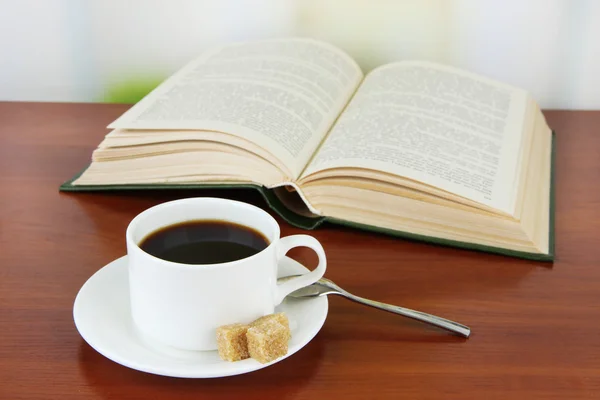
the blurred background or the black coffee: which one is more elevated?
the blurred background

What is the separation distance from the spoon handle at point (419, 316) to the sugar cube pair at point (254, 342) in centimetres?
10

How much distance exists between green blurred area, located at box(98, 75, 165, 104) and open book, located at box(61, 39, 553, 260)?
0.30 metres

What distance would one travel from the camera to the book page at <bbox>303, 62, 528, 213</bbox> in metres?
0.75

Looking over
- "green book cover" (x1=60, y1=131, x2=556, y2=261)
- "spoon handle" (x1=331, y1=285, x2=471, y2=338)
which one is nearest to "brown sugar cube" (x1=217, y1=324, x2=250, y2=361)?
"spoon handle" (x1=331, y1=285, x2=471, y2=338)

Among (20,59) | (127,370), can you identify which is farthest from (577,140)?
(20,59)

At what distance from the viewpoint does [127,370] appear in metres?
0.52

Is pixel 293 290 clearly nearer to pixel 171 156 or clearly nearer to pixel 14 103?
pixel 171 156

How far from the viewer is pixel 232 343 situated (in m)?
0.50

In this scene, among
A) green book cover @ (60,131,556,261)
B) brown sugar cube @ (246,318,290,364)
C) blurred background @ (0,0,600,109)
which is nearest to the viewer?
brown sugar cube @ (246,318,290,364)

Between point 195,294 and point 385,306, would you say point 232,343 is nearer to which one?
point 195,294

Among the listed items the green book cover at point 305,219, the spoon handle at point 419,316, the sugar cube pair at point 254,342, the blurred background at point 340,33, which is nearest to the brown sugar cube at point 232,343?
the sugar cube pair at point 254,342

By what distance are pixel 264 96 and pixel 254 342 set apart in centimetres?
44

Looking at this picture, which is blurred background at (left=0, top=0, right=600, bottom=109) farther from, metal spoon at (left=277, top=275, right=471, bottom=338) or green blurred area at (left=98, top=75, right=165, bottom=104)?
metal spoon at (left=277, top=275, right=471, bottom=338)

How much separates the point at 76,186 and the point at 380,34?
0.58 metres
